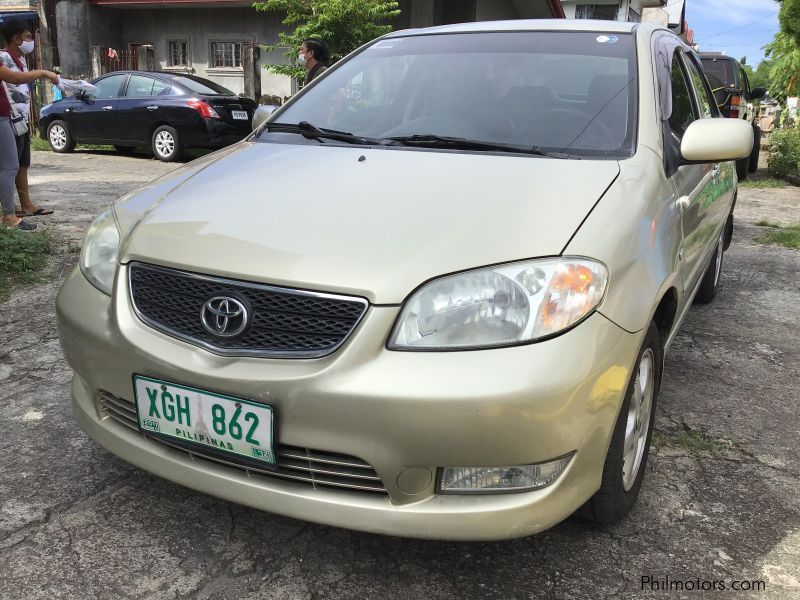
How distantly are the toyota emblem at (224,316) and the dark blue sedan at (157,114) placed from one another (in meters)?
9.12

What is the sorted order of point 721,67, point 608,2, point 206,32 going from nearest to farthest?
1. point 721,67
2. point 206,32
3. point 608,2

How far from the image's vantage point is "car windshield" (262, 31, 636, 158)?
2.45 meters

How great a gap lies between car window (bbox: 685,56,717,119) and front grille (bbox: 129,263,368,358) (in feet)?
8.54

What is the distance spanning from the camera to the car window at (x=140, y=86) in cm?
1075

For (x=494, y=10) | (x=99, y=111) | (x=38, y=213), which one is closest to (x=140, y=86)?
(x=99, y=111)

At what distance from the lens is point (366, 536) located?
207 cm

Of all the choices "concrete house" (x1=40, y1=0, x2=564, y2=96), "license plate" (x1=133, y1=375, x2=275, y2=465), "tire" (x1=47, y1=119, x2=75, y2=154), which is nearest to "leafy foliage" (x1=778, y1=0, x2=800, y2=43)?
"concrete house" (x1=40, y1=0, x2=564, y2=96)

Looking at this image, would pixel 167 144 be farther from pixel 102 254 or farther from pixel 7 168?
pixel 102 254

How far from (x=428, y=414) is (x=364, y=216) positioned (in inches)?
23.9

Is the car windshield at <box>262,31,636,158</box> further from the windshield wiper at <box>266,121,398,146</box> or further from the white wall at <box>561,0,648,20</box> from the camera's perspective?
the white wall at <box>561,0,648,20</box>

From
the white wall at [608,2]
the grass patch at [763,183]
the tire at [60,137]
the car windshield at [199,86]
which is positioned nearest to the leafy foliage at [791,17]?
the grass patch at [763,183]

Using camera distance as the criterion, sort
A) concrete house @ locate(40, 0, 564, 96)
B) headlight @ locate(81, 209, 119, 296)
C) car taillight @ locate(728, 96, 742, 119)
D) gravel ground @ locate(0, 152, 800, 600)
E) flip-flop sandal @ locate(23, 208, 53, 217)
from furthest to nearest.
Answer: concrete house @ locate(40, 0, 564, 96) → car taillight @ locate(728, 96, 742, 119) → flip-flop sandal @ locate(23, 208, 53, 217) → headlight @ locate(81, 209, 119, 296) → gravel ground @ locate(0, 152, 800, 600)

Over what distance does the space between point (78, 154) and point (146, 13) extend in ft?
23.4

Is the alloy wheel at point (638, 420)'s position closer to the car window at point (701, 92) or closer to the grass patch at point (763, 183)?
the car window at point (701, 92)
